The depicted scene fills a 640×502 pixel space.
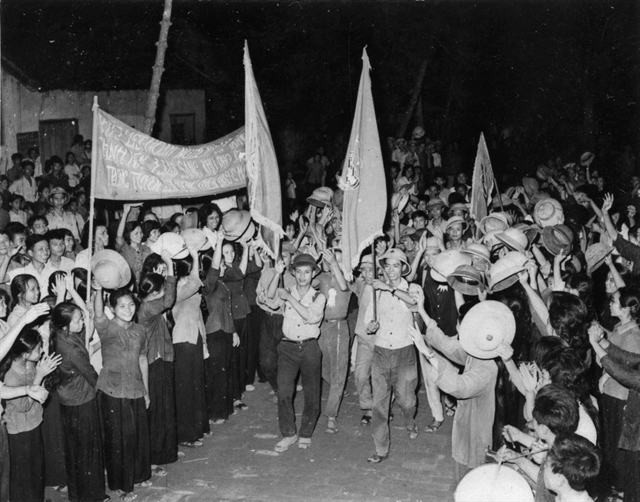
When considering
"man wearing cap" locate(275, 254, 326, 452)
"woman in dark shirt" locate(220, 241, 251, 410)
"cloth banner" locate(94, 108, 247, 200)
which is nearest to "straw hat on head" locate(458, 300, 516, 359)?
"man wearing cap" locate(275, 254, 326, 452)

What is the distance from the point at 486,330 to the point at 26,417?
158 inches

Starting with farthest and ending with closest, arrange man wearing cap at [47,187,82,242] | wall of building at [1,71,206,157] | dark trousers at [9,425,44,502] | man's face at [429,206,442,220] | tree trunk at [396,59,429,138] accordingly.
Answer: tree trunk at [396,59,429,138] < wall of building at [1,71,206,157] < man's face at [429,206,442,220] < man wearing cap at [47,187,82,242] < dark trousers at [9,425,44,502]

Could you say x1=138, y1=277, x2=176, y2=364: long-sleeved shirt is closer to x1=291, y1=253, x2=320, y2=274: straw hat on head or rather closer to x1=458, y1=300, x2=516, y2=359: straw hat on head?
x1=291, y1=253, x2=320, y2=274: straw hat on head

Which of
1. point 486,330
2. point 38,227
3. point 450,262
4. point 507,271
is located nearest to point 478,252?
point 450,262

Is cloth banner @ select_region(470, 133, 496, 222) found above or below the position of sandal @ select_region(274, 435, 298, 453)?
above

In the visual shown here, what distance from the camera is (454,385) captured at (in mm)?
5531

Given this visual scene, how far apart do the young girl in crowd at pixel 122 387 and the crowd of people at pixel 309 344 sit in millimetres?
14

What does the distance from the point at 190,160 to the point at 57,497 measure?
12.8 ft

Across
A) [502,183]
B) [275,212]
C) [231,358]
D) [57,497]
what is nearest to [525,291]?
[275,212]

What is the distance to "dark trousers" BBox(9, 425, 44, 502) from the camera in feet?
20.5

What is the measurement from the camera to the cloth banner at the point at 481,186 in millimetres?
10297

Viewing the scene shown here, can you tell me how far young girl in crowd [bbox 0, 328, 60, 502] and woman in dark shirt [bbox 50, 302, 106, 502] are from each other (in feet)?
0.57

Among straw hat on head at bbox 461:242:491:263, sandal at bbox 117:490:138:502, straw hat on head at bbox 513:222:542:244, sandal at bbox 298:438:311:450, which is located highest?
straw hat on head at bbox 513:222:542:244

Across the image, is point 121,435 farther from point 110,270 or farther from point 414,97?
point 414,97
